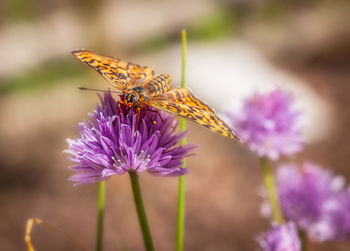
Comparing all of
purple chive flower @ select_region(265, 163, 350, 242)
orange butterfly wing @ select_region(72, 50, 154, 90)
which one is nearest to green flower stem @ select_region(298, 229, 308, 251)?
purple chive flower @ select_region(265, 163, 350, 242)

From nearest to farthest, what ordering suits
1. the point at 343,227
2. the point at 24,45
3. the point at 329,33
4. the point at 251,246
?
the point at 343,227 → the point at 251,246 → the point at 329,33 → the point at 24,45

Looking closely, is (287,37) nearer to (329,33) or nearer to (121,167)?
(329,33)

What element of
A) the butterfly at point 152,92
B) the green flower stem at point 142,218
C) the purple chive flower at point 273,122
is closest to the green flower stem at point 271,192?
the purple chive flower at point 273,122

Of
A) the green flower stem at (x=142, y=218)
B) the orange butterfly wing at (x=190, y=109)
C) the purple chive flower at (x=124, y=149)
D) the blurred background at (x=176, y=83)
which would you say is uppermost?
the orange butterfly wing at (x=190, y=109)

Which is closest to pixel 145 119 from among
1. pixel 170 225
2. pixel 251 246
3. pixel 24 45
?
pixel 251 246

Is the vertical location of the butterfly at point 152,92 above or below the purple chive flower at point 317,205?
above

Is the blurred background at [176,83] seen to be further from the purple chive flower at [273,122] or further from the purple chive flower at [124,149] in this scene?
the purple chive flower at [124,149]

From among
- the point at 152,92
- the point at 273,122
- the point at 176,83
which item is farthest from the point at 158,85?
the point at 176,83
